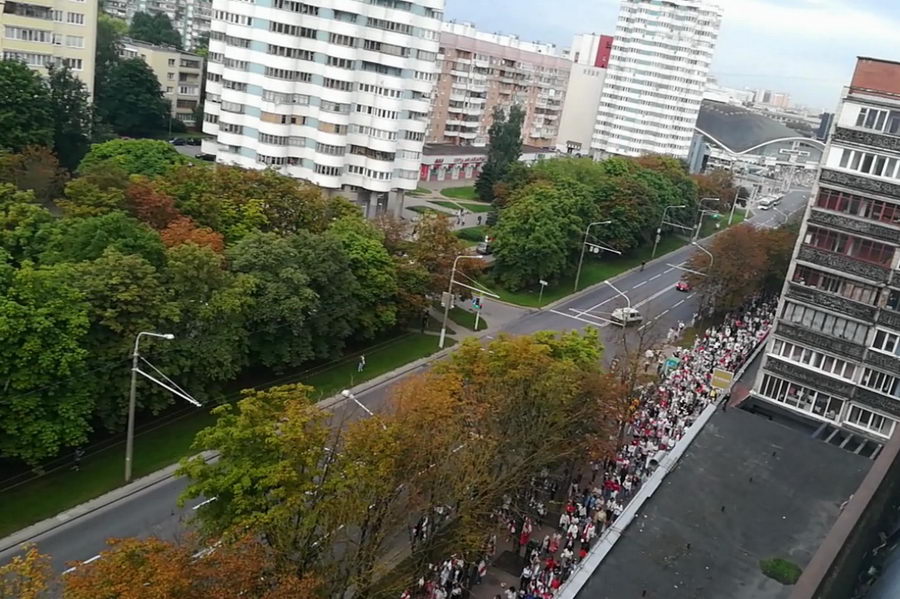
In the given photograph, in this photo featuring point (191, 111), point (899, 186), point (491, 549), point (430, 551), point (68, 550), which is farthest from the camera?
point (191, 111)

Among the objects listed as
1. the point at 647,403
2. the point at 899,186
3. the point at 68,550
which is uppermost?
the point at 899,186

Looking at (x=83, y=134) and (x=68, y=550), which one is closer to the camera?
(x=68, y=550)

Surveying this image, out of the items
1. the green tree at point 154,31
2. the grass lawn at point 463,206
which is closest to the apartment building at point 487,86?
the grass lawn at point 463,206

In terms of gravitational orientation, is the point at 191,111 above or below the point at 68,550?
above

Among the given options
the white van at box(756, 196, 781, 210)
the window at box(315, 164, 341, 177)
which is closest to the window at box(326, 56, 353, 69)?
the window at box(315, 164, 341, 177)

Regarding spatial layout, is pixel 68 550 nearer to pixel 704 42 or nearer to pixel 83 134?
pixel 83 134

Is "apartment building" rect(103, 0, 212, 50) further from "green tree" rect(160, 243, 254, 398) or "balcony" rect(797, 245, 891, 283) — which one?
"balcony" rect(797, 245, 891, 283)

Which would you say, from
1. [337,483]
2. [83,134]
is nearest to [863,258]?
[337,483]
